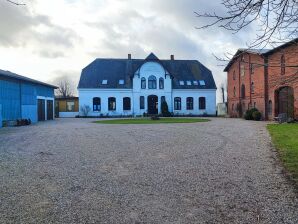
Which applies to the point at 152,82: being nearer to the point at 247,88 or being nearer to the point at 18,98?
the point at 247,88

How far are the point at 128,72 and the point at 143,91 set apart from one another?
3614mm

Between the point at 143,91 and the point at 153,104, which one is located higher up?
the point at 143,91

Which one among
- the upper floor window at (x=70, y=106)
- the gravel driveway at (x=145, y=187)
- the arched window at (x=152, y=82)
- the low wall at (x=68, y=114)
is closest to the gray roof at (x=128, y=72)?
the arched window at (x=152, y=82)

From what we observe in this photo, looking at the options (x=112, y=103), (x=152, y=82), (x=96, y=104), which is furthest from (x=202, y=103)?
(x=96, y=104)

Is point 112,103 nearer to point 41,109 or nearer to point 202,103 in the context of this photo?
point 41,109

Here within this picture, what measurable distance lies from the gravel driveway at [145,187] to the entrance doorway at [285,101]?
57.4 feet

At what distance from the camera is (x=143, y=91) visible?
4581cm

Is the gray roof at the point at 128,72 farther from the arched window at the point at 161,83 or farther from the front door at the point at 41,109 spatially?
the front door at the point at 41,109

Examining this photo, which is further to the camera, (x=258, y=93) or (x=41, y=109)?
(x=41, y=109)

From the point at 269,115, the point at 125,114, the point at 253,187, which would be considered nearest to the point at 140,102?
the point at 125,114

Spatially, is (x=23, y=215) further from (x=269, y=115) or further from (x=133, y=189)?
(x=269, y=115)

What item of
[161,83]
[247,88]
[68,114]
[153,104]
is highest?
[161,83]

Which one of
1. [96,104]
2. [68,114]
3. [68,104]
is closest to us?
[96,104]

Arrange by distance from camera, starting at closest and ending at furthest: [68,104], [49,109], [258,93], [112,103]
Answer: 1. [258,93]
2. [49,109]
3. [112,103]
4. [68,104]
